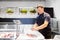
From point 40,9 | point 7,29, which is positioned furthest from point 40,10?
point 7,29

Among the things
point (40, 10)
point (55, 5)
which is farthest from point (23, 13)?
point (55, 5)

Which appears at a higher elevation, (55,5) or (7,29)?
(55,5)

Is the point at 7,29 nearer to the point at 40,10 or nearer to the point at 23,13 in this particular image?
the point at 23,13

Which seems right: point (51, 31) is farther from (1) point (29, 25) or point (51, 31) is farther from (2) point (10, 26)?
(2) point (10, 26)

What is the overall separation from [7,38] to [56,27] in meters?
0.44

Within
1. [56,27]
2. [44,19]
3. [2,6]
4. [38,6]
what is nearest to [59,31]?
[56,27]

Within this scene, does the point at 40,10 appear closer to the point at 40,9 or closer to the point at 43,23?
the point at 40,9

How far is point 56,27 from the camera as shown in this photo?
1217mm

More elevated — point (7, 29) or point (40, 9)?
point (40, 9)

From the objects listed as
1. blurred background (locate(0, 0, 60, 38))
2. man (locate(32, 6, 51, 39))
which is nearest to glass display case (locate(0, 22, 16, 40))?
blurred background (locate(0, 0, 60, 38))

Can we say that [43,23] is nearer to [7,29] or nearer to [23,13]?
[23,13]

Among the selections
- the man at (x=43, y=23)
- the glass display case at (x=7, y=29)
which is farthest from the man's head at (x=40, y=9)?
the glass display case at (x=7, y=29)

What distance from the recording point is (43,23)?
3.98 feet

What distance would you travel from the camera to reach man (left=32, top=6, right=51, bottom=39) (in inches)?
47.5
